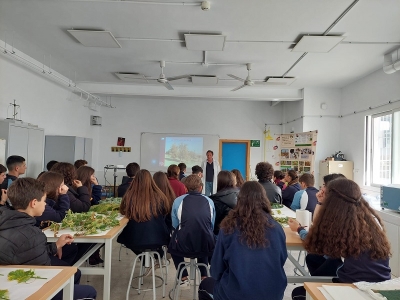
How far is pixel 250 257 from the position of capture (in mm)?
1609

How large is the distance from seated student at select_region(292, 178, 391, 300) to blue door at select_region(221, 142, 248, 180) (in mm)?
6891

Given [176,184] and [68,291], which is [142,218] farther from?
[176,184]

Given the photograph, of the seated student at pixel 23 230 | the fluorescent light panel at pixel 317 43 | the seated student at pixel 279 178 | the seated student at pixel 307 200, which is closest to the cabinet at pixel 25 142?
the seated student at pixel 23 230

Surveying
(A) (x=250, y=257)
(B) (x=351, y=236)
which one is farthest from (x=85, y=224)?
(B) (x=351, y=236)

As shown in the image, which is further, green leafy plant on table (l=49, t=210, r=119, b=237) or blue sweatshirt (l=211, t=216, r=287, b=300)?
green leafy plant on table (l=49, t=210, r=119, b=237)

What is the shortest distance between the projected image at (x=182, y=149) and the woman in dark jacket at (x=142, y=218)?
570 cm

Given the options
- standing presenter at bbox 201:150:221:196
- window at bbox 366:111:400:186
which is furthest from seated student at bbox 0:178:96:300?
standing presenter at bbox 201:150:221:196

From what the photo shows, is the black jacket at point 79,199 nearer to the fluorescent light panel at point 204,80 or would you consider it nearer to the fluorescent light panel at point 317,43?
the fluorescent light panel at point 317,43

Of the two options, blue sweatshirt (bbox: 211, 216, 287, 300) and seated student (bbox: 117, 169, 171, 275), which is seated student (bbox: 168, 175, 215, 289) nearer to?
seated student (bbox: 117, 169, 171, 275)

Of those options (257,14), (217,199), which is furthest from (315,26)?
(217,199)

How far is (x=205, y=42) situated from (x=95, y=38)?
5.34 ft

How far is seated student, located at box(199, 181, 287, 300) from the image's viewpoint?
160 cm

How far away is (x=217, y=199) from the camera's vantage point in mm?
3090

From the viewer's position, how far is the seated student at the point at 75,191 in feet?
9.91
